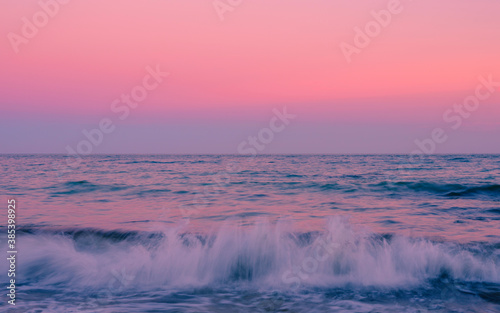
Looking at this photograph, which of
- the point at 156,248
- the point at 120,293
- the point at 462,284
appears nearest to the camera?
the point at 120,293

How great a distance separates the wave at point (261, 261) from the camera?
7090 millimetres

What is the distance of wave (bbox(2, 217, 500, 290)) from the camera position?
7090mm

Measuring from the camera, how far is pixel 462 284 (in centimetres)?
685

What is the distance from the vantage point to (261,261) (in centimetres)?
793

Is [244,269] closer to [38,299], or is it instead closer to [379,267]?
[379,267]

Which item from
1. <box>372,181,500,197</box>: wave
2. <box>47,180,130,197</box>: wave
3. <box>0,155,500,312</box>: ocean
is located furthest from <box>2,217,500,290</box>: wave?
<box>372,181,500,197</box>: wave

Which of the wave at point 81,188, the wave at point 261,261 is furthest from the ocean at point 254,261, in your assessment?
the wave at point 81,188

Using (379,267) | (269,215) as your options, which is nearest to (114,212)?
(269,215)

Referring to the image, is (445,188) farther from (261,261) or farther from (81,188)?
(81,188)

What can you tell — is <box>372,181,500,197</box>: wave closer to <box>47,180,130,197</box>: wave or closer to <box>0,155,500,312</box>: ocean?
<box>0,155,500,312</box>: ocean

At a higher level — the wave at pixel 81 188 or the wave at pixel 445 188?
the wave at pixel 445 188

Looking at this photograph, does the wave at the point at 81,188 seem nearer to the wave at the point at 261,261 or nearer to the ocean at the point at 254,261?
the ocean at the point at 254,261

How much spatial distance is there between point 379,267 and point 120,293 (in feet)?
15.5

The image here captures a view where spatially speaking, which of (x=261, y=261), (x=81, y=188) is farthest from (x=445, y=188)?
(x=81, y=188)
